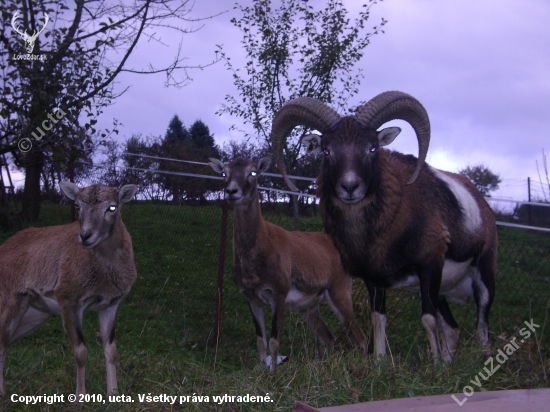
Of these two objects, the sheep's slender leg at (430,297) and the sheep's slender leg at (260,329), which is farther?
the sheep's slender leg at (260,329)

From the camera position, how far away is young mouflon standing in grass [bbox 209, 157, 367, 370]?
8055mm

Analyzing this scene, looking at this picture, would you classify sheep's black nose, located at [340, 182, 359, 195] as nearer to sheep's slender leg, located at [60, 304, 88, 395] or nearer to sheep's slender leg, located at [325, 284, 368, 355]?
sheep's slender leg, located at [60, 304, 88, 395]

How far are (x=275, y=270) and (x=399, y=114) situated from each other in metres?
2.82

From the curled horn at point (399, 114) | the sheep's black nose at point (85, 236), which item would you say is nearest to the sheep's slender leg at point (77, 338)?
the sheep's black nose at point (85, 236)

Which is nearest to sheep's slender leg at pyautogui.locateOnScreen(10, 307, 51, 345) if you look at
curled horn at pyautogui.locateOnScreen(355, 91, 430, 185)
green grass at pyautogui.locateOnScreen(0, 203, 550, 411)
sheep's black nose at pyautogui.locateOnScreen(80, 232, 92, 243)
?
green grass at pyautogui.locateOnScreen(0, 203, 550, 411)

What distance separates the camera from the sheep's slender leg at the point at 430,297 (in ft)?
18.5

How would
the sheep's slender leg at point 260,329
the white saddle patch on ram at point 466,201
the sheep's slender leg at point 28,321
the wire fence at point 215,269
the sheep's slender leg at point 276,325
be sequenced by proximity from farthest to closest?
the wire fence at point 215,269 → the sheep's slender leg at point 260,329 → the sheep's slender leg at point 276,325 → the sheep's slender leg at point 28,321 → the white saddle patch on ram at point 466,201

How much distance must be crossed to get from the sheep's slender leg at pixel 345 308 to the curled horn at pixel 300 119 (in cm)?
280

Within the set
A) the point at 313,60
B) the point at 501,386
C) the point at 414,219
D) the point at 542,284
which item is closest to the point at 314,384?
the point at 501,386

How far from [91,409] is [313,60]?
819 centimetres

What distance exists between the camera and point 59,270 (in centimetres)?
659

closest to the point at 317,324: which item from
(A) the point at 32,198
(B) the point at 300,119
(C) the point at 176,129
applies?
(B) the point at 300,119
